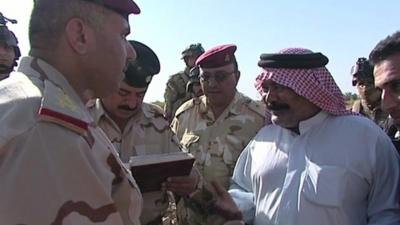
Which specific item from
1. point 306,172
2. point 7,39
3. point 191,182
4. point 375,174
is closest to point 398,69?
point 375,174

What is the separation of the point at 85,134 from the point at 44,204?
9.1 inches

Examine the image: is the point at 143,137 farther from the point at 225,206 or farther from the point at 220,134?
the point at 220,134

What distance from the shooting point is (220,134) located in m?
4.23

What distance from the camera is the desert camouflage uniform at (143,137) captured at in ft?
9.68

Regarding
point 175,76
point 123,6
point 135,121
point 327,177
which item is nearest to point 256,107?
point 135,121

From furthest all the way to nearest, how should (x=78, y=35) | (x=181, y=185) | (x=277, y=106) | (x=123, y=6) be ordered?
(x=277, y=106) < (x=181, y=185) < (x=123, y=6) < (x=78, y=35)

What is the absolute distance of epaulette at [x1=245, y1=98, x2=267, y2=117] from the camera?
4.27 metres

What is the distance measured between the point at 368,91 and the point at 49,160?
3.88 m

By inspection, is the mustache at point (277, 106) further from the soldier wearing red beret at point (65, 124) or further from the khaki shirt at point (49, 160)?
the khaki shirt at point (49, 160)

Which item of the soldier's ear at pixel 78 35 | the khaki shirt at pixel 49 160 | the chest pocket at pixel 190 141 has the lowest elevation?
the chest pocket at pixel 190 141

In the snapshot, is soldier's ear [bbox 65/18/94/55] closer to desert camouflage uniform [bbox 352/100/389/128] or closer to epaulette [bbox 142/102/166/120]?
epaulette [bbox 142/102/166/120]

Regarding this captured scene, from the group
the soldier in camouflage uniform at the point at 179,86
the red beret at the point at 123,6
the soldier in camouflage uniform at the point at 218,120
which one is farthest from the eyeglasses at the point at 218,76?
the soldier in camouflage uniform at the point at 179,86

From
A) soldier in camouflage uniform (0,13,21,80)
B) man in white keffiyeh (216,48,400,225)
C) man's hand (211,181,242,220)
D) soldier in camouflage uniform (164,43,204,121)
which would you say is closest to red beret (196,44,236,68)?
man in white keffiyeh (216,48,400,225)

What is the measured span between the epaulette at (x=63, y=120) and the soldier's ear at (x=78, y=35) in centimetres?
25
